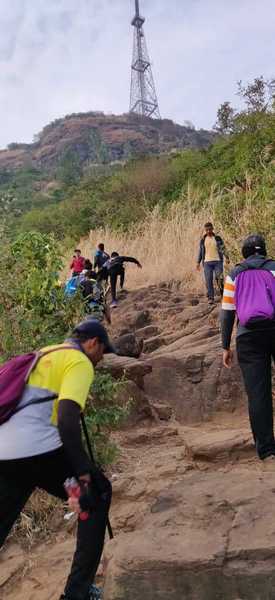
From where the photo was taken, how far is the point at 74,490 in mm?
2768

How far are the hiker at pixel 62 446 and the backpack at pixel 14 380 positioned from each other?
0.02 m

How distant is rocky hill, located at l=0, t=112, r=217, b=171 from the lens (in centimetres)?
7650

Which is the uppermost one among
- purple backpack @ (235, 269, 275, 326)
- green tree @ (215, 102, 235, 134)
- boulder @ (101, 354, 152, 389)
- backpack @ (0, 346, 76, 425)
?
green tree @ (215, 102, 235, 134)

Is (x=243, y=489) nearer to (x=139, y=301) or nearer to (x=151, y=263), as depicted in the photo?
(x=139, y=301)

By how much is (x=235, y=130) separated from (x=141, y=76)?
2713 inches

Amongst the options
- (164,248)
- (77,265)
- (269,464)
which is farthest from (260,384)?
(164,248)

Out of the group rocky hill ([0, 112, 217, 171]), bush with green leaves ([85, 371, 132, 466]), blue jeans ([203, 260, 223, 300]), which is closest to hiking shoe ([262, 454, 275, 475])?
bush with green leaves ([85, 371, 132, 466])

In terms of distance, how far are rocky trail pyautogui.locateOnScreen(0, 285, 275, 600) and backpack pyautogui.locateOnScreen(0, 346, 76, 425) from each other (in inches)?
37.8

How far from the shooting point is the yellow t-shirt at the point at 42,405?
2771 mm

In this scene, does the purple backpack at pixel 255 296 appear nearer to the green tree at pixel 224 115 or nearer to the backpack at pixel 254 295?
the backpack at pixel 254 295

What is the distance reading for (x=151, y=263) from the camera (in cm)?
1335

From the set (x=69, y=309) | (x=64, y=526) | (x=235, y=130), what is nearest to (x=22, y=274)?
(x=69, y=309)

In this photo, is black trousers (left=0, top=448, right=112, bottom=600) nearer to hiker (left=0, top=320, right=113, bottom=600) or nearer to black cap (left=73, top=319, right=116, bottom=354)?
hiker (left=0, top=320, right=113, bottom=600)

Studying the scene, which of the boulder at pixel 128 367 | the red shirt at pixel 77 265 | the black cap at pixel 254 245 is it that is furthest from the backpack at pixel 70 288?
the red shirt at pixel 77 265
